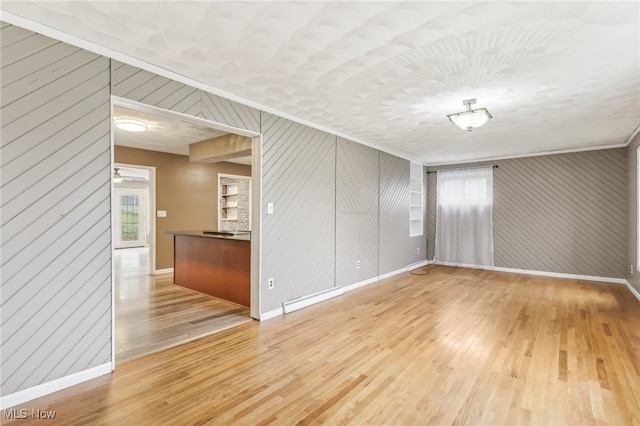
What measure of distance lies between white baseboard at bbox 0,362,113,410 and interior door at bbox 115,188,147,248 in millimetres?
9778

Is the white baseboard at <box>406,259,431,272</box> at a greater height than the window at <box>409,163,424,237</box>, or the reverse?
the window at <box>409,163,424,237</box>

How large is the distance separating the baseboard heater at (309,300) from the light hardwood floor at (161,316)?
0.49 meters

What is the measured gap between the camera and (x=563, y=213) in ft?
19.8

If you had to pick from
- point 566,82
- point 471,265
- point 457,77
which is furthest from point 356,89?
point 471,265

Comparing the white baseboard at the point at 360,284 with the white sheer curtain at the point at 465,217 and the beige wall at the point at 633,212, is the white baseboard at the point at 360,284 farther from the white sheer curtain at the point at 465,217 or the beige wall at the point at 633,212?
the beige wall at the point at 633,212

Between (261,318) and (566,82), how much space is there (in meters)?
3.95

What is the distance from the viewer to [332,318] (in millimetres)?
3686

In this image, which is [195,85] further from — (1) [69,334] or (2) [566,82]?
(2) [566,82]

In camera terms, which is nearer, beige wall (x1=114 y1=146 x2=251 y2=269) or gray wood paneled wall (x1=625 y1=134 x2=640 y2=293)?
gray wood paneled wall (x1=625 y1=134 x2=640 y2=293)

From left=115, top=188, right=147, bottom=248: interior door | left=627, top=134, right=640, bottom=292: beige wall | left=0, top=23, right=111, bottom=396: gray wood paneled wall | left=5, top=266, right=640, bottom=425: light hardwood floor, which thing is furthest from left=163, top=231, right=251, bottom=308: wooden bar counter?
left=115, top=188, right=147, bottom=248: interior door

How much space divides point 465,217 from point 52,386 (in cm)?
726

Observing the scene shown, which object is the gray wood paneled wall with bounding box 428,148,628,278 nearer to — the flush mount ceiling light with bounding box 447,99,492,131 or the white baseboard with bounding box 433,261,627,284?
the white baseboard with bounding box 433,261,627,284

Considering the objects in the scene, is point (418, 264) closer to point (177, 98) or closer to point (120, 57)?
point (177, 98)

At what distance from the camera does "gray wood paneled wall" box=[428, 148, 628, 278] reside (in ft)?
18.2
